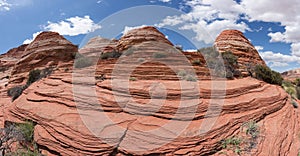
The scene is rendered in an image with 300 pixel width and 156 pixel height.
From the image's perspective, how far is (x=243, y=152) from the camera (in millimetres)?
6676

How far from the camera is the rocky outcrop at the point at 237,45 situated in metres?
23.9

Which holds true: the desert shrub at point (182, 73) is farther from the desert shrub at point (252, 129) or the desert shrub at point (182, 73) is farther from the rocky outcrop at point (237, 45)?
the rocky outcrop at point (237, 45)

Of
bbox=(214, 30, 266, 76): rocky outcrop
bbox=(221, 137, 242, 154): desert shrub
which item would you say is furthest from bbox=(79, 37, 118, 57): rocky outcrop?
bbox=(221, 137, 242, 154): desert shrub

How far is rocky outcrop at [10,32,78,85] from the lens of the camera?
26.1 m

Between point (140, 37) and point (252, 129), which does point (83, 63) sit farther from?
point (140, 37)

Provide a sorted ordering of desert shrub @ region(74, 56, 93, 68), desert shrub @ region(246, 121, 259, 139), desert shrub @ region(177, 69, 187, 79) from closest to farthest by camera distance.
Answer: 1. desert shrub @ region(246, 121, 259, 139)
2. desert shrub @ region(177, 69, 187, 79)
3. desert shrub @ region(74, 56, 93, 68)

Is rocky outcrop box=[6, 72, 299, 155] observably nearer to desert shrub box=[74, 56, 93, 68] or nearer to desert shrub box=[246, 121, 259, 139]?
desert shrub box=[246, 121, 259, 139]

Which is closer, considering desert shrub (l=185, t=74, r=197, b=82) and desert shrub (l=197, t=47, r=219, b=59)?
desert shrub (l=185, t=74, r=197, b=82)

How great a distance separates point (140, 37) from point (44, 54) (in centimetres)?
1112

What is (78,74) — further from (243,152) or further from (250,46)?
(250,46)

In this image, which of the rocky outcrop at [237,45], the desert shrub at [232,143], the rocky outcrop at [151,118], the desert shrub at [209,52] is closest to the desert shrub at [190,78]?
the rocky outcrop at [151,118]

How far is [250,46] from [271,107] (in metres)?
18.7

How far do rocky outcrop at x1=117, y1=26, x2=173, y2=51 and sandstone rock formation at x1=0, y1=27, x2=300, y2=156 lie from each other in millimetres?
14234

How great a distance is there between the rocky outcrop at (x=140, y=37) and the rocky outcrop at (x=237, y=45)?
A: 5607mm
